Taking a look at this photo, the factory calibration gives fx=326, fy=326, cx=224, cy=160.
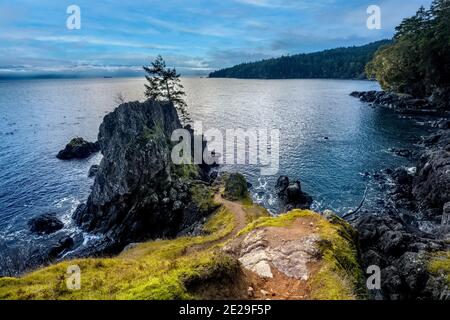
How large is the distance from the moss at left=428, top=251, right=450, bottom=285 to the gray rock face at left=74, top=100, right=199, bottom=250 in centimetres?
3099

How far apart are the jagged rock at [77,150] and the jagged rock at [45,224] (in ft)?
115

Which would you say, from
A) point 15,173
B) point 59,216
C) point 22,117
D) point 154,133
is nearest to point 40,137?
point 15,173

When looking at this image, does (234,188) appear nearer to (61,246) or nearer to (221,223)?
(221,223)

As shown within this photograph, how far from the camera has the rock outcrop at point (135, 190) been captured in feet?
155

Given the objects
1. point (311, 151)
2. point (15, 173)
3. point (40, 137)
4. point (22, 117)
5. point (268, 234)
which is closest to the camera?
point (268, 234)

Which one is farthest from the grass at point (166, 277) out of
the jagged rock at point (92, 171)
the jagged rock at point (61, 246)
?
the jagged rock at point (92, 171)

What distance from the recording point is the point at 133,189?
161 ft

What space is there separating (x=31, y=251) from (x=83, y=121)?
94.3 m

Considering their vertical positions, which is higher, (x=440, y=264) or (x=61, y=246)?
(x=440, y=264)

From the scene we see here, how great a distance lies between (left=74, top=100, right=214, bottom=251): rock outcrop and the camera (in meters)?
47.3

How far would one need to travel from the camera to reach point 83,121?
423 ft

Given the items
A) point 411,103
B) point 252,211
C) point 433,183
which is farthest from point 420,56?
point 252,211

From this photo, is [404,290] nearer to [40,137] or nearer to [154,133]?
→ [154,133]

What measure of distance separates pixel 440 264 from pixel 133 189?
3888 centimetres
